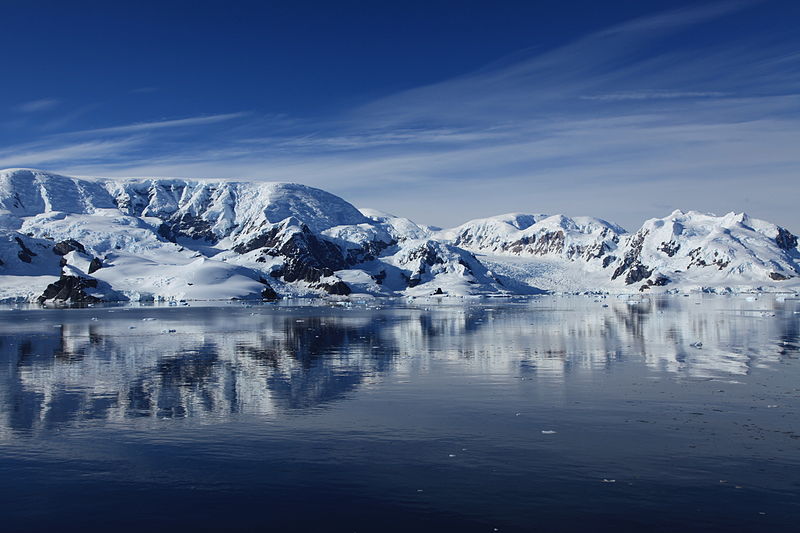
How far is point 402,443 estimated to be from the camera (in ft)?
81.4

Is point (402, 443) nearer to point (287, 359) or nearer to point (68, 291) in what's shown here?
point (287, 359)

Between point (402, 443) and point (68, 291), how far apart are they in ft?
630

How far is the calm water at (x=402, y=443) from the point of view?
18.0m

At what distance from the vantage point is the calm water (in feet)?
59.0

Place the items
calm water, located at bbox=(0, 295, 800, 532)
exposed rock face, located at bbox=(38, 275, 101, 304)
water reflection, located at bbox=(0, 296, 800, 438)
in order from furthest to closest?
exposed rock face, located at bbox=(38, 275, 101, 304)
water reflection, located at bbox=(0, 296, 800, 438)
calm water, located at bbox=(0, 295, 800, 532)

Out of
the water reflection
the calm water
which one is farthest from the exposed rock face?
the calm water

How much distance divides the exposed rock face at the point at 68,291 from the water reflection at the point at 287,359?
116m

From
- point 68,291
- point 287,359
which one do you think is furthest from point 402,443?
point 68,291

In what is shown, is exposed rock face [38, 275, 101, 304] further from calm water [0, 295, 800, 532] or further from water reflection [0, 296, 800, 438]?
calm water [0, 295, 800, 532]

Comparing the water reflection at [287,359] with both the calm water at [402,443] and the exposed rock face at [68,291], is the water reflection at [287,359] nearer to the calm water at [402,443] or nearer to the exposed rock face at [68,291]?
the calm water at [402,443]

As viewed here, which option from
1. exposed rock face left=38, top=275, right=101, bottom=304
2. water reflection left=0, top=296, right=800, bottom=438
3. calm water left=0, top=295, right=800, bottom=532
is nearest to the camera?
calm water left=0, top=295, right=800, bottom=532

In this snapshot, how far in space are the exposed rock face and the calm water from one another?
153427 millimetres

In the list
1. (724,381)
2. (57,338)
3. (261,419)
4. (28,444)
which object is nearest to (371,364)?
(261,419)

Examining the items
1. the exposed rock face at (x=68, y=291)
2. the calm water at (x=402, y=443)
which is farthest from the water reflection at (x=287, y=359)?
the exposed rock face at (x=68, y=291)
